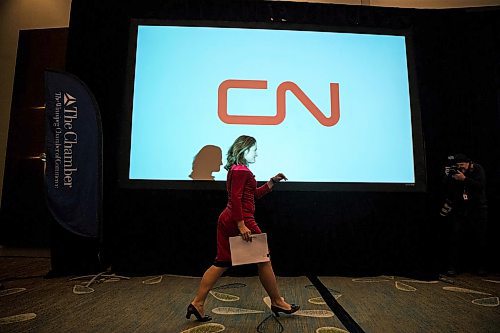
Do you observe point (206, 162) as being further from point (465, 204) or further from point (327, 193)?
point (465, 204)

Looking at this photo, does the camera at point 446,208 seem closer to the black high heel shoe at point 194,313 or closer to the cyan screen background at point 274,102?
the cyan screen background at point 274,102

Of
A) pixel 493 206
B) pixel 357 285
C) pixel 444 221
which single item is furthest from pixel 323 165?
pixel 493 206

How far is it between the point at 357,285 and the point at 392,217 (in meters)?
0.79

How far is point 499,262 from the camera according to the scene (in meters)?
3.22

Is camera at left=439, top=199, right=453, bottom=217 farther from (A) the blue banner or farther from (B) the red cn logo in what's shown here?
(A) the blue banner

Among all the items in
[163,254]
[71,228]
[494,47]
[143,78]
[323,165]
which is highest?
[494,47]

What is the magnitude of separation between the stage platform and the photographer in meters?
0.31

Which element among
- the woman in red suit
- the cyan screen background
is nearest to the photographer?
the cyan screen background

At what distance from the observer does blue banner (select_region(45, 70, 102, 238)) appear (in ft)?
9.12

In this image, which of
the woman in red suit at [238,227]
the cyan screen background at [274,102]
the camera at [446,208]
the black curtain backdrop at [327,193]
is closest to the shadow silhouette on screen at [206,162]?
the cyan screen background at [274,102]

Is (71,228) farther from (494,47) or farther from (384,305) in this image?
(494,47)

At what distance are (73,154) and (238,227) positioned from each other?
1.89 metres

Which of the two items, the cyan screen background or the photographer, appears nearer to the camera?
the cyan screen background

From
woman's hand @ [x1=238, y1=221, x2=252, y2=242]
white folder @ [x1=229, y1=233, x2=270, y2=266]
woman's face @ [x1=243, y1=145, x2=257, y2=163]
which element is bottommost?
white folder @ [x1=229, y1=233, x2=270, y2=266]
